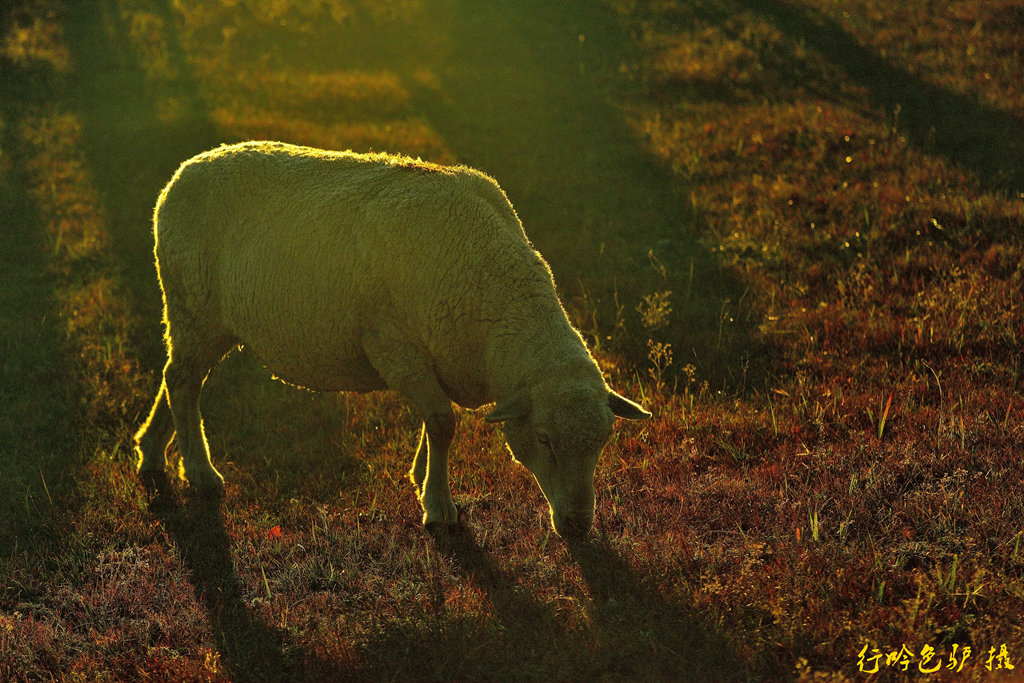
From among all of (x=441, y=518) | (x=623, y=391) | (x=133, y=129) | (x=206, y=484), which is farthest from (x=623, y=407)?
(x=133, y=129)

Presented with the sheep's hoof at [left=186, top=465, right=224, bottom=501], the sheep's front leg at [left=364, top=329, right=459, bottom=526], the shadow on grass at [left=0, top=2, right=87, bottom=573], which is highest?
the sheep's front leg at [left=364, top=329, right=459, bottom=526]

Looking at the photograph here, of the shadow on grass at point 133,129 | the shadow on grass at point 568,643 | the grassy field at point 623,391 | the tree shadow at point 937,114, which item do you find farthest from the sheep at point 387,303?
the tree shadow at point 937,114

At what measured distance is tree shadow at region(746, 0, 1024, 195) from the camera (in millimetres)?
11320

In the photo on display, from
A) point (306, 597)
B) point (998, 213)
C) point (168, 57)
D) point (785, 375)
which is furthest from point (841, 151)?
point (168, 57)

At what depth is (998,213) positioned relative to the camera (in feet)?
31.9

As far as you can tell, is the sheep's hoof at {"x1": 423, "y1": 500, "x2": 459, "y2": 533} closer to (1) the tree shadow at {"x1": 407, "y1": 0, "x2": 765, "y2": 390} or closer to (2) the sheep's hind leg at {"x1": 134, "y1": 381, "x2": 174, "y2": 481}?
(2) the sheep's hind leg at {"x1": 134, "y1": 381, "x2": 174, "y2": 481}

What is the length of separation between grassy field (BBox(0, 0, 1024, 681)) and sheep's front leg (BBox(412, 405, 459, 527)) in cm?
14

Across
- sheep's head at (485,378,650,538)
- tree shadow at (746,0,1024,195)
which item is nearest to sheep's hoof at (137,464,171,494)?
sheep's head at (485,378,650,538)

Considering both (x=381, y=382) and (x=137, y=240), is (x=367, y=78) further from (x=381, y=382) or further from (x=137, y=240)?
(x=381, y=382)

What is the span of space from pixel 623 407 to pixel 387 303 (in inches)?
59.4

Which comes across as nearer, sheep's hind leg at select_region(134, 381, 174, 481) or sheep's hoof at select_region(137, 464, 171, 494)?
sheep's hoof at select_region(137, 464, 171, 494)

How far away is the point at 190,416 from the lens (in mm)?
6477

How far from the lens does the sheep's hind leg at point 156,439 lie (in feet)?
22.1

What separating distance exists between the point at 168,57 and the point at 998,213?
14.1 meters
